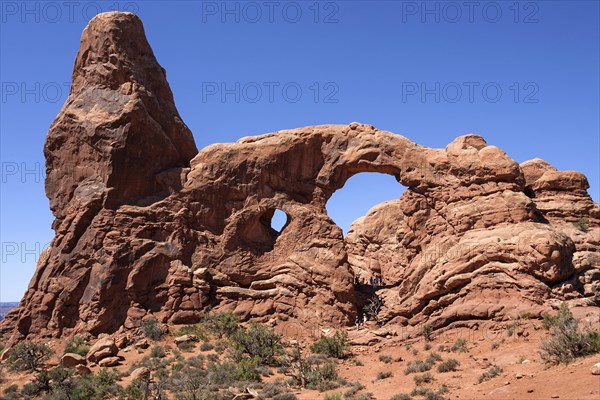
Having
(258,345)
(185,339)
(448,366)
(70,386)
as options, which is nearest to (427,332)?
(448,366)

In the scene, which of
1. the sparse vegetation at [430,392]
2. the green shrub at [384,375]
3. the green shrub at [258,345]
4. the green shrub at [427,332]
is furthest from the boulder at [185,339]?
the sparse vegetation at [430,392]

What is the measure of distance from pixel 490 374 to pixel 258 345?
9262mm

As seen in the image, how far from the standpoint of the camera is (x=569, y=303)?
796 inches

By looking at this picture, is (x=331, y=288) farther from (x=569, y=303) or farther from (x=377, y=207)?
(x=377, y=207)

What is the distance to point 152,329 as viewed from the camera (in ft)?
77.7

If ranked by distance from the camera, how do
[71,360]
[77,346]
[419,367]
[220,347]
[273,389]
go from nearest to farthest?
1. [273,389]
2. [419,367]
3. [71,360]
4. [220,347]
5. [77,346]

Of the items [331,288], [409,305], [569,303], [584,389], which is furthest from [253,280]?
[584,389]

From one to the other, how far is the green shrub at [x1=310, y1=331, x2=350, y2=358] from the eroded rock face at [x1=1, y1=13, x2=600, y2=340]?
223 cm

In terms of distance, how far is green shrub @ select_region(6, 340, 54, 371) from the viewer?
854 inches

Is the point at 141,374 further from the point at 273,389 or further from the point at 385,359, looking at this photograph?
the point at 385,359

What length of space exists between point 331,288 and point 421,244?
447 cm

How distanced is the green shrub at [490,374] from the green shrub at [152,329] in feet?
43.8

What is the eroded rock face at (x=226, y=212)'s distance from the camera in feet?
78.1

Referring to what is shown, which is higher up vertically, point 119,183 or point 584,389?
point 119,183
